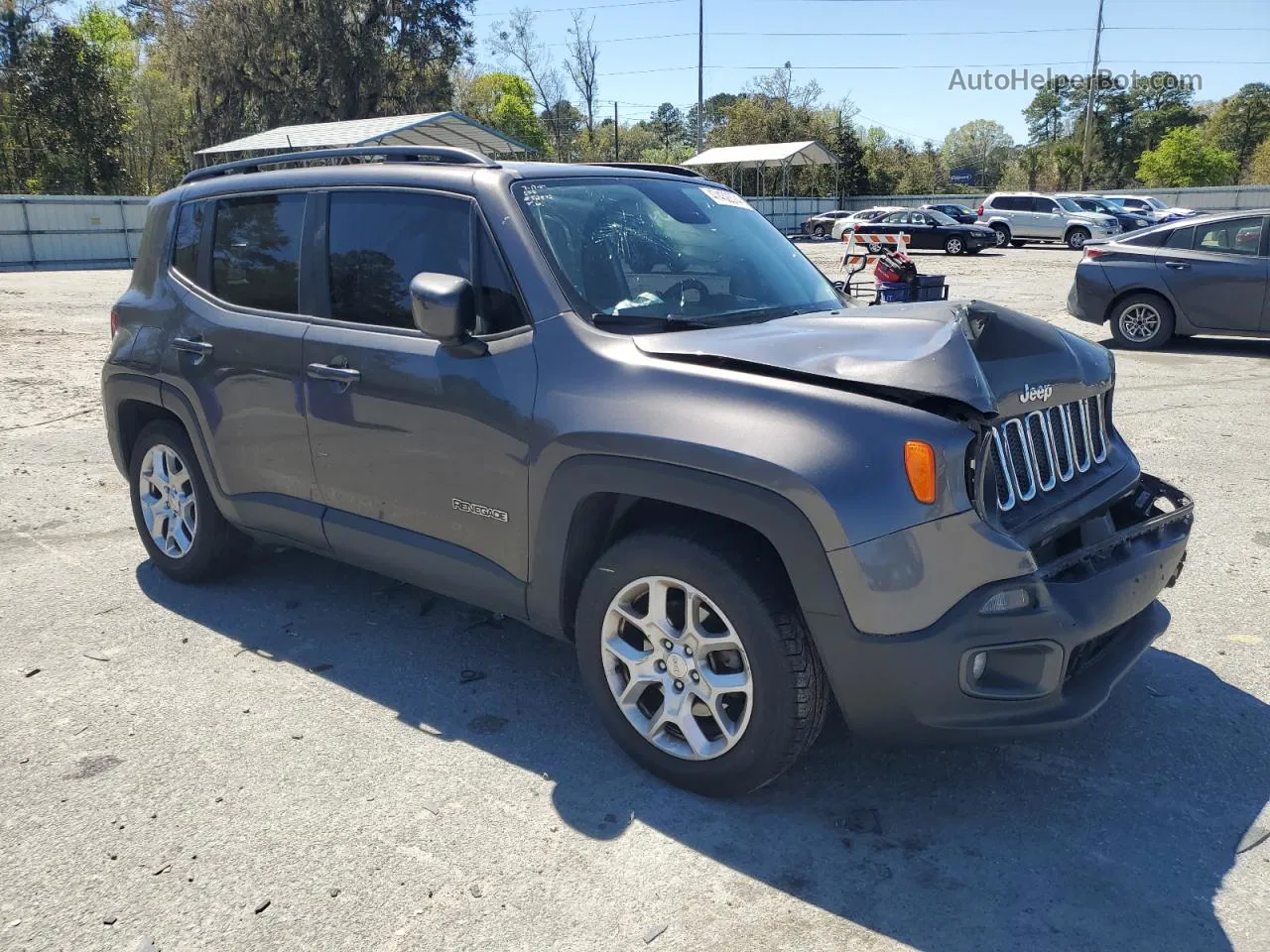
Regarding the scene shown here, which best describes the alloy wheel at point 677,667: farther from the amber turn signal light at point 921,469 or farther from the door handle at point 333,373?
the door handle at point 333,373

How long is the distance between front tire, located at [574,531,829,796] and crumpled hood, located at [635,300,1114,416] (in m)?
0.54

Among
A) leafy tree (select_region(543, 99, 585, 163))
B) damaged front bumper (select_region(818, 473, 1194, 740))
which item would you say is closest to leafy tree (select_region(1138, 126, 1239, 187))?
leafy tree (select_region(543, 99, 585, 163))

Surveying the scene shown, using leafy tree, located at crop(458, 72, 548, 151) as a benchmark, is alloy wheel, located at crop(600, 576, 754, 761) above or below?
below

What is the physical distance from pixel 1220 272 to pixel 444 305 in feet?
34.6

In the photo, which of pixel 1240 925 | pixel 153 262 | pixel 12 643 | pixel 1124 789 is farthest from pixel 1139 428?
pixel 12 643

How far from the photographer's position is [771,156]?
44.0 m

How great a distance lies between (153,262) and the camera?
4.89 metres

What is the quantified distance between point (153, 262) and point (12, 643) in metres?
1.81

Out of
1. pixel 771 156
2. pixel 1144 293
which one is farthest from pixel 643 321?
pixel 771 156

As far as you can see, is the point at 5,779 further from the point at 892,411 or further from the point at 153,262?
the point at 892,411

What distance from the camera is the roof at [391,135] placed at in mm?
28984

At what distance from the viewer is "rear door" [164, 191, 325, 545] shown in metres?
4.15

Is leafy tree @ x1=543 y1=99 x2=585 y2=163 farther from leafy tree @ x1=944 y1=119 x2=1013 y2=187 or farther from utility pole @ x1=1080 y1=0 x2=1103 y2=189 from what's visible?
leafy tree @ x1=944 y1=119 x2=1013 y2=187

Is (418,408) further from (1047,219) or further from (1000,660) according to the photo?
(1047,219)
